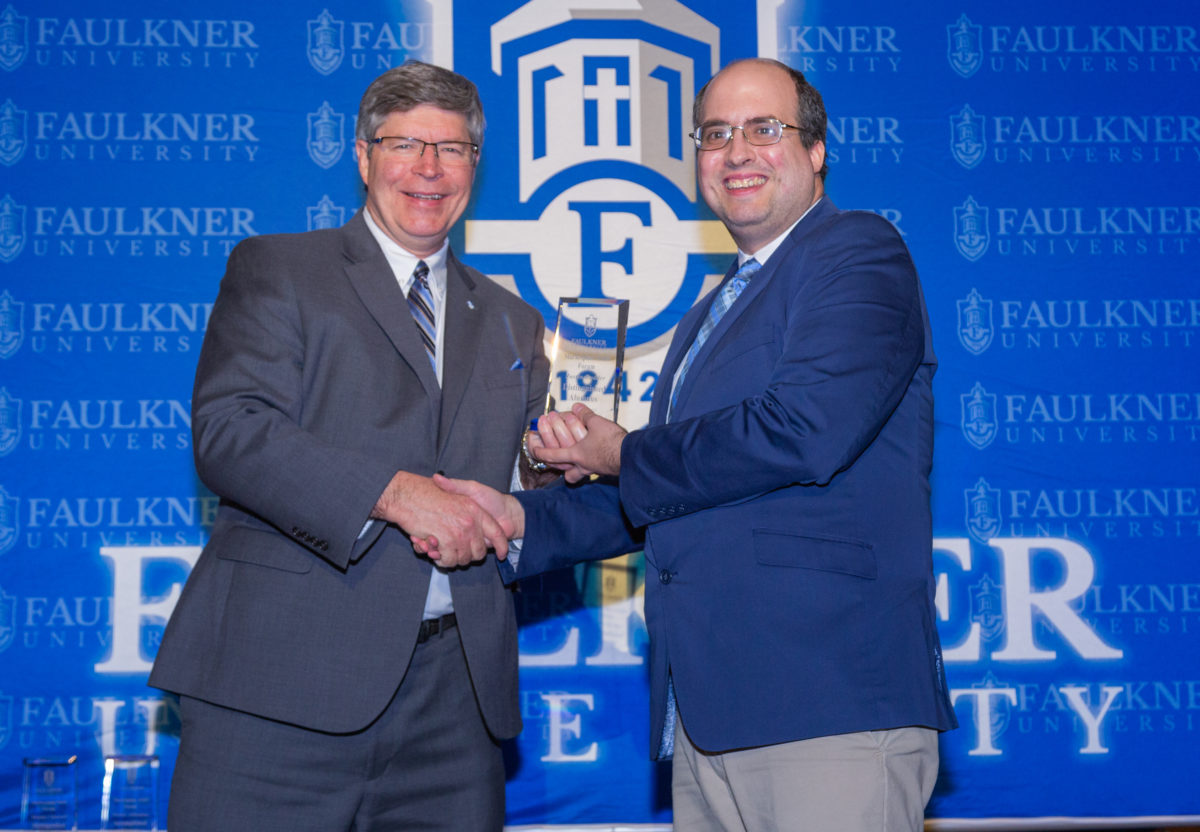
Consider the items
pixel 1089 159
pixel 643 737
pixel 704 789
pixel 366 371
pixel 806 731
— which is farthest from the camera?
pixel 1089 159

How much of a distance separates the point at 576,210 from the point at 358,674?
205 centimetres

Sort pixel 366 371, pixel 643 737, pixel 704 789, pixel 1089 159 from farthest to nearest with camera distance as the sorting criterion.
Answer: pixel 1089 159, pixel 643 737, pixel 366 371, pixel 704 789

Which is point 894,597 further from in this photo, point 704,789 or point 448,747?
point 448,747

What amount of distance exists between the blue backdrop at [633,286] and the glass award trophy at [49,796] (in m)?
0.04

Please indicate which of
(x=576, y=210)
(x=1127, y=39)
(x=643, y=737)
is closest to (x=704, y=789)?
(x=643, y=737)

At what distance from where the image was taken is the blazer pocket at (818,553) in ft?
5.70

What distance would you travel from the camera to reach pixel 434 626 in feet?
7.04

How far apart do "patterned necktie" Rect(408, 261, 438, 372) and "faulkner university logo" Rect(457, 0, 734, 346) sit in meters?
1.20

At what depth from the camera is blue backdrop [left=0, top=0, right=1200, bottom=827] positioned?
3.43m

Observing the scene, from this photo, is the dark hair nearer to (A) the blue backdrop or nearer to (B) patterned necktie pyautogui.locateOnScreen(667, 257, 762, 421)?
(B) patterned necktie pyautogui.locateOnScreen(667, 257, 762, 421)

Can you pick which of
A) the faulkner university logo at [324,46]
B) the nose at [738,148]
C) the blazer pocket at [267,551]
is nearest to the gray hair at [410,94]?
the nose at [738,148]

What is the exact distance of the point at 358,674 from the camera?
200cm

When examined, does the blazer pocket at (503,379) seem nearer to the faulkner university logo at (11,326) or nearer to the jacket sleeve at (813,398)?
the jacket sleeve at (813,398)

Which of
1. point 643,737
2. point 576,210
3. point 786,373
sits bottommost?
point 643,737
